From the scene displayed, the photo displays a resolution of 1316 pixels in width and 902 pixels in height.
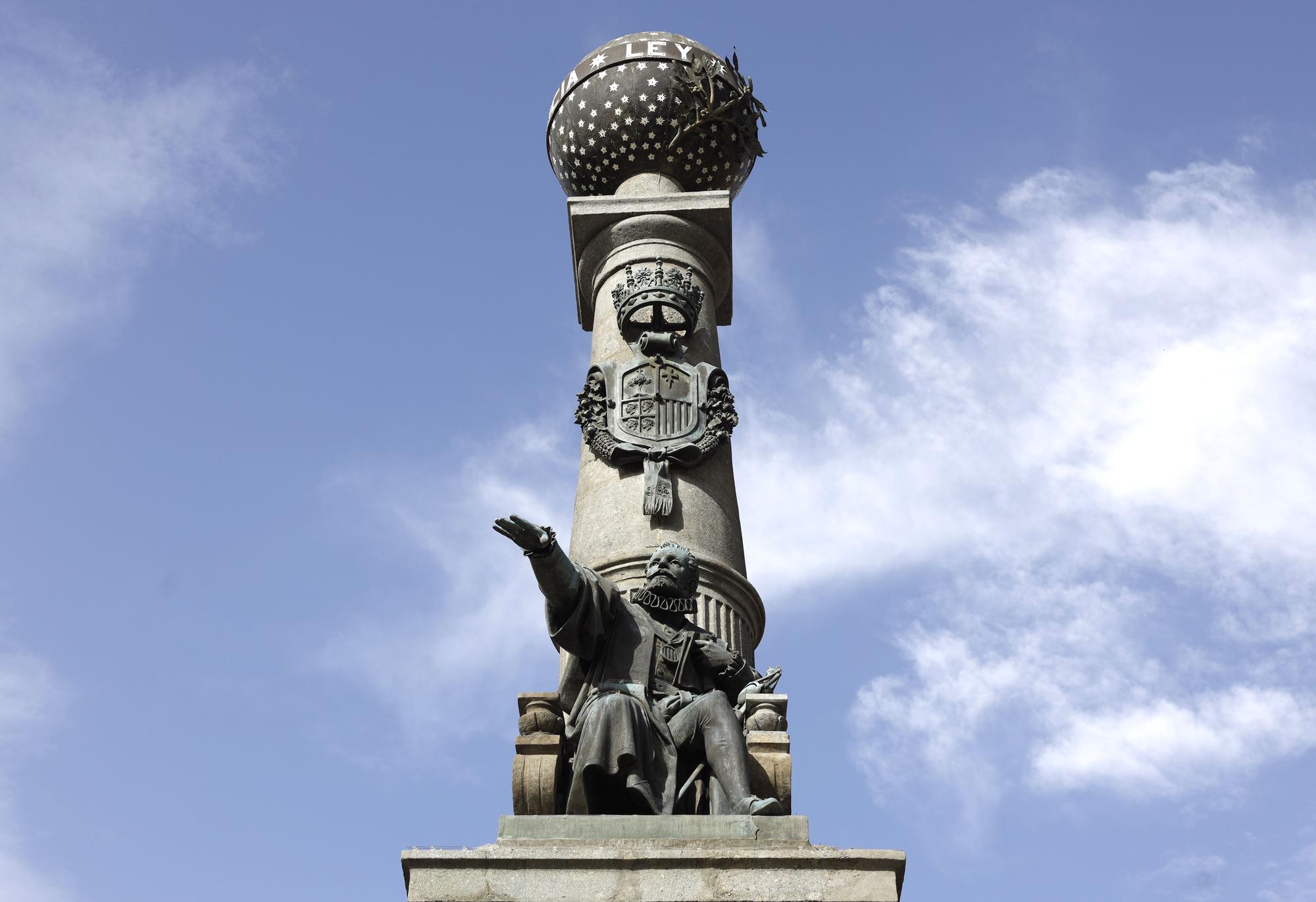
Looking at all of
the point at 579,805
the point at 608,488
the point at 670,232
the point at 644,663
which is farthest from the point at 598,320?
the point at 579,805

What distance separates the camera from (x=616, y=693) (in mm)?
13172

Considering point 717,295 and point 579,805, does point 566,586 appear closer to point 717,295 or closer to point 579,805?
point 579,805

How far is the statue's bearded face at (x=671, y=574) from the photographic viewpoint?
47.2 feet

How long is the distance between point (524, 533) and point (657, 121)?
8516 mm

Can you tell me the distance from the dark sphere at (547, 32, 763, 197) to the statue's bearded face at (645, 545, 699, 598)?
7.19 meters

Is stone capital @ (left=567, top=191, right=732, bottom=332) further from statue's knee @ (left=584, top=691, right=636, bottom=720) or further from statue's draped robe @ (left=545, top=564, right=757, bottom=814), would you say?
statue's knee @ (left=584, top=691, right=636, bottom=720)

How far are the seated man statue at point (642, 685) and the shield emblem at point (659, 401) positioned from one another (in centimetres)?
235

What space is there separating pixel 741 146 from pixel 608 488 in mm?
5571

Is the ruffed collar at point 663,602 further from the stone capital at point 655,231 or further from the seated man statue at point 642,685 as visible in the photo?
the stone capital at point 655,231

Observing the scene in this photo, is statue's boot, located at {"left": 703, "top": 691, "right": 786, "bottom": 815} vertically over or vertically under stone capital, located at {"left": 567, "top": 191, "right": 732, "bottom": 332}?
under

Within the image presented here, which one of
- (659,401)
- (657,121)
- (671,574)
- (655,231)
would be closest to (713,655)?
(671,574)

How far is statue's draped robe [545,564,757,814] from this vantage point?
12648 millimetres

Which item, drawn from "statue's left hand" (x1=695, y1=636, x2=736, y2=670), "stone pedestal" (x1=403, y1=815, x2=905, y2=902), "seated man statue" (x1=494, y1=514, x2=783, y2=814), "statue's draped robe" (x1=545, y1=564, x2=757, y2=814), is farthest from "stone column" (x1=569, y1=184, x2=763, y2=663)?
"stone pedestal" (x1=403, y1=815, x2=905, y2=902)

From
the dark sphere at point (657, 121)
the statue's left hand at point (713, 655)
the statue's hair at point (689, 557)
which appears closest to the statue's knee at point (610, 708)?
the statue's left hand at point (713, 655)
